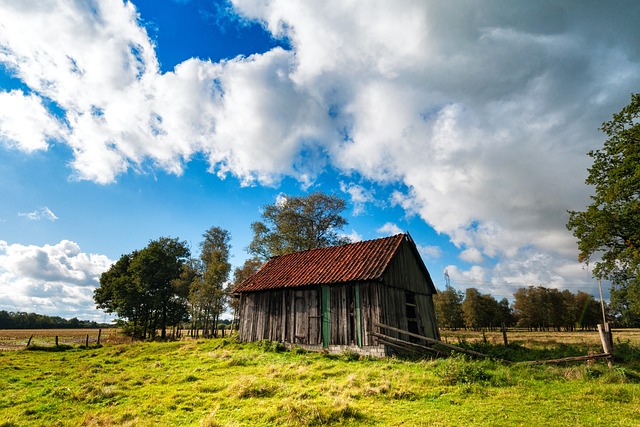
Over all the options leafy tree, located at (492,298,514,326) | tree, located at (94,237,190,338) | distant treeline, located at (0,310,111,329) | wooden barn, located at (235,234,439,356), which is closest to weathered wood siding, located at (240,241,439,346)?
wooden barn, located at (235,234,439,356)

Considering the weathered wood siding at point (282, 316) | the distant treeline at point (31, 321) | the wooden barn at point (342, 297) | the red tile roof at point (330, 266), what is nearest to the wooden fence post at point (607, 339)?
the wooden barn at point (342, 297)

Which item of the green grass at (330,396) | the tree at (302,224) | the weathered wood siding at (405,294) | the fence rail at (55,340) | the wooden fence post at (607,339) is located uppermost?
the tree at (302,224)

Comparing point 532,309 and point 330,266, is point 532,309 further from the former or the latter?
point 330,266

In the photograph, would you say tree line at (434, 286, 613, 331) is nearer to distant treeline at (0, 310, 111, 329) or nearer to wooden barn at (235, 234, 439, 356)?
wooden barn at (235, 234, 439, 356)

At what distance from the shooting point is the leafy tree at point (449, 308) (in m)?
73.1

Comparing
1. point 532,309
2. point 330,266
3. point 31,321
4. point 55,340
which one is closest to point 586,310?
point 532,309

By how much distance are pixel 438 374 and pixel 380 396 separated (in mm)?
3128

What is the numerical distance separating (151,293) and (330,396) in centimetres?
3829

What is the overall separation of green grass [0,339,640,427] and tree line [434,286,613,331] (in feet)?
205

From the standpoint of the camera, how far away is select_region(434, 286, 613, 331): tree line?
70188mm

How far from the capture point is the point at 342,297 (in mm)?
18828

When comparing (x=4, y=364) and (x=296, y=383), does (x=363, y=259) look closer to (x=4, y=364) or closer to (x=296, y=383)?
(x=296, y=383)

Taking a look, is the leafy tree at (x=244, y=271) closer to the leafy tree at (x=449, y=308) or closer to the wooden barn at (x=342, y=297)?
the wooden barn at (x=342, y=297)

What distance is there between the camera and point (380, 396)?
30.0 feet
